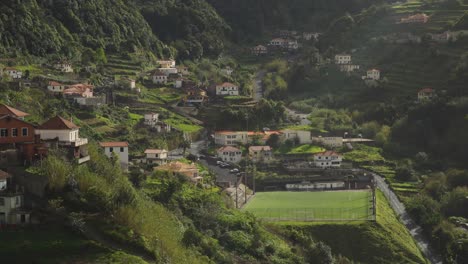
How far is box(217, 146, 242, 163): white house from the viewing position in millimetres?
67625

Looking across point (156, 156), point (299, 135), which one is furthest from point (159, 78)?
point (156, 156)

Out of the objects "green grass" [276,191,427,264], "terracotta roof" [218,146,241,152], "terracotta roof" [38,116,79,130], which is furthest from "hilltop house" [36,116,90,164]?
"terracotta roof" [218,146,241,152]

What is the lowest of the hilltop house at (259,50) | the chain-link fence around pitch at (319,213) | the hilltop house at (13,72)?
the chain-link fence around pitch at (319,213)

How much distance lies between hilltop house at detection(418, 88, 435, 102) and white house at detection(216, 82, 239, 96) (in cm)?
1999

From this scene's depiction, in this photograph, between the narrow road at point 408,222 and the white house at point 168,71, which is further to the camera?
the white house at point 168,71

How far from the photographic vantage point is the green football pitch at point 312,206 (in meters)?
51.8

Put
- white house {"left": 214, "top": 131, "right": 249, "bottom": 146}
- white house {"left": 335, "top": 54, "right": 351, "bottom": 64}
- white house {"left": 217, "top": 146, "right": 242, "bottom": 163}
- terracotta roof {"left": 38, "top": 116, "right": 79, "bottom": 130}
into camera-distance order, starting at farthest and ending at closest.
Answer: white house {"left": 335, "top": 54, "right": 351, "bottom": 64} → white house {"left": 214, "top": 131, "right": 249, "bottom": 146} → white house {"left": 217, "top": 146, "right": 242, "bottom": 163} → terracotta roof {"left": 38, "top": 116, "right": 79, "bottom": 130}

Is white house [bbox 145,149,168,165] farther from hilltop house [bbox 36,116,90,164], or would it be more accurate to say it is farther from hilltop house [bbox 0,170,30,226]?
hilltop house [bbox 0,170,30,226]

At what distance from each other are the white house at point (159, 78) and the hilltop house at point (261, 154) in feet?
67.7

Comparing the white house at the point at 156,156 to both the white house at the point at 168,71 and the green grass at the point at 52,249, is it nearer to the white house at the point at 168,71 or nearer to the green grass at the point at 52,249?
the green grass at the point at 52,249

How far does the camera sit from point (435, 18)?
4001 inches

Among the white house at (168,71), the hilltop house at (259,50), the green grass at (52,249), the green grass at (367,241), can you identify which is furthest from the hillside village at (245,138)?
the green grass at (52,249)

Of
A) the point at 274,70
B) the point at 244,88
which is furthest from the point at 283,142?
the point at 274,70

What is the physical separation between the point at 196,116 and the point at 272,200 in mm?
22910
